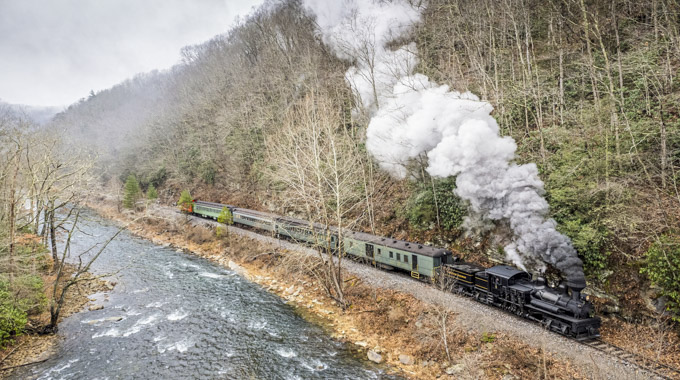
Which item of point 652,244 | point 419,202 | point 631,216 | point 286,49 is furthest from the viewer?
point 286,49

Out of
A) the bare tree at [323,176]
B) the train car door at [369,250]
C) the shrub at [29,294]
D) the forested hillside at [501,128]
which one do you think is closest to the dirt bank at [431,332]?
the train car door at [369,250]

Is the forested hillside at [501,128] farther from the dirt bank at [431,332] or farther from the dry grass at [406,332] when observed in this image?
the dry grass at [406,332]

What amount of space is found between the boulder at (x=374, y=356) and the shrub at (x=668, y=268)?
339 inches

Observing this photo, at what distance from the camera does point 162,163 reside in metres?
44.1

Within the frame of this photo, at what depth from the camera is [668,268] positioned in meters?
Result: 9.53

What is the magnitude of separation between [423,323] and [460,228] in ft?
20.6

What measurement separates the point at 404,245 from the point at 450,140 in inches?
216

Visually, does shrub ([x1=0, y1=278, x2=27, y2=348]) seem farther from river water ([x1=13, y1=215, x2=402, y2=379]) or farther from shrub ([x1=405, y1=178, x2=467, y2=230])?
shrub ([x1=405, y1=178, x2=467, y2=230])

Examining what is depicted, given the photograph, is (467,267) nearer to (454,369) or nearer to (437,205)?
(454,369)

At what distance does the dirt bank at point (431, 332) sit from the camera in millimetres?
9688

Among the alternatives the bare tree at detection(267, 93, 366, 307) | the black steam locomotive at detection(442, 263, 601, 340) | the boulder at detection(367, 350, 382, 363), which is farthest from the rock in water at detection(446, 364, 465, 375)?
the bare tree at detection(267, 93, 366, 307)

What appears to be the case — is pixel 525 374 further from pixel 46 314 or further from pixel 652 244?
pixel 46 314

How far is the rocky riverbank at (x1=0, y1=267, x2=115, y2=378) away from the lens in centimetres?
1138

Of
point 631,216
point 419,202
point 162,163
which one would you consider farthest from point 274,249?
point 162,163
